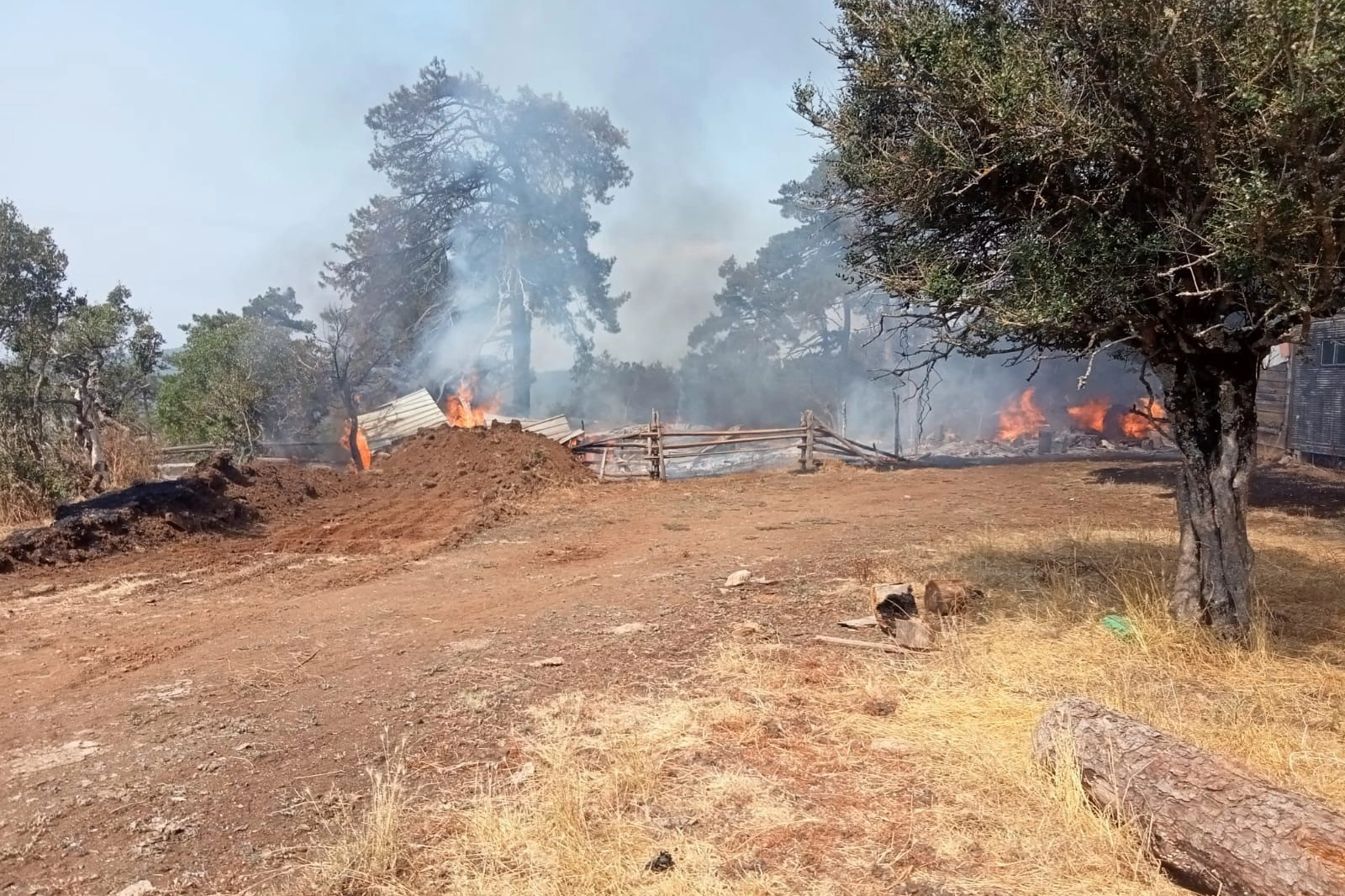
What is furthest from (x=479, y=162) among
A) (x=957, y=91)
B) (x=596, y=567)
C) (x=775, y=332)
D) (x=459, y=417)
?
(x=957, y=91)

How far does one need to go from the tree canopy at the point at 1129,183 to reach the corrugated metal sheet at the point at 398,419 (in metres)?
19.0

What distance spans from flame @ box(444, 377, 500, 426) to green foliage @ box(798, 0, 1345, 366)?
20574 millimetres

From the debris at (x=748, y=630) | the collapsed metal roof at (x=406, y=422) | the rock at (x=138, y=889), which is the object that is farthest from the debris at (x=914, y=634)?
the collapsed metal roof at (x=406, y=422)

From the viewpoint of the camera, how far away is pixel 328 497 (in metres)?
16.3

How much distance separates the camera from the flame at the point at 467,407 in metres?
26.2

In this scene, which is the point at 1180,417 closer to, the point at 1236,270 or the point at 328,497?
the point at 1236,270

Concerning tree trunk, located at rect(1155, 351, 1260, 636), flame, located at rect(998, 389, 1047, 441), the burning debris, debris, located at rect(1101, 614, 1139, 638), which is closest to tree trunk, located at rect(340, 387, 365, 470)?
the burning debris

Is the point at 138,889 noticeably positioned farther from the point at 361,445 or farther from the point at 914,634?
the point at 361,445

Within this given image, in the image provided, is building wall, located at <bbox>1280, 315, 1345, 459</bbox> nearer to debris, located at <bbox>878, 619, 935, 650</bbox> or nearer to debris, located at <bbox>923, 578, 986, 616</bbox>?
debris, located at <bbox>923, 578, 986, 616</bbox>

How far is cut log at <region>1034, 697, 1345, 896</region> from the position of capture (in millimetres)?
3109

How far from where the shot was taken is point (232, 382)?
21.7 m

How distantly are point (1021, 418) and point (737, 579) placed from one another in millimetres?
27272

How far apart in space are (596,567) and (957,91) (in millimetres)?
6468

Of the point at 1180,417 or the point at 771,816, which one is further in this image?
the point at 1180,417
